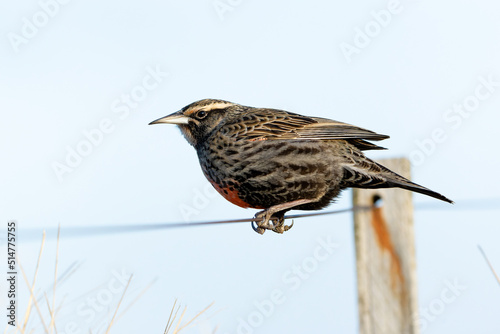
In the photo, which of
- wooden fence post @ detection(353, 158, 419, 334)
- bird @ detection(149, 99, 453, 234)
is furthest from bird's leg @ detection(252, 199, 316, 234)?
wooden fence post @ detection(353, 158, 419, 334)

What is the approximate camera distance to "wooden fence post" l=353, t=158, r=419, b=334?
20.7 feet

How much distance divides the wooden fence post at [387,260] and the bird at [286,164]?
1.77ft

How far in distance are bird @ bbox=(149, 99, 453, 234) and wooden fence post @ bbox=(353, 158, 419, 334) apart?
0.54 metres

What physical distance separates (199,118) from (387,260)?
2.28 m

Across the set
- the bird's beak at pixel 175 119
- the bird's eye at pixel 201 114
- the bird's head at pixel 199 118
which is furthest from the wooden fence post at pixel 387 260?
the bird's beak at pixel 175 119

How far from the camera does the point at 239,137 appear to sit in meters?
5.84

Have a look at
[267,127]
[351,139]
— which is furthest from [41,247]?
[351,139]

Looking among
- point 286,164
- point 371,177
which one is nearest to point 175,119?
point 286,164

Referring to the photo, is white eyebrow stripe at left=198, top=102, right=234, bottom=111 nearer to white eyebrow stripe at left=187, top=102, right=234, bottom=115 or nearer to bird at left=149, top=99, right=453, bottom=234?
white eyebrow stripe at left=187, top=102, right=234, bottom=115

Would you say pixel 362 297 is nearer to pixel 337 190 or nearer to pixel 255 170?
pixel 337 190

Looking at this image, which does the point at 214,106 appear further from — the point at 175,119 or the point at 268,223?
the point at 268,223

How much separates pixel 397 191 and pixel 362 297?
1.08 m

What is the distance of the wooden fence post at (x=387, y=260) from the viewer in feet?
20.7

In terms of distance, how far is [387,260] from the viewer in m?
6.41
